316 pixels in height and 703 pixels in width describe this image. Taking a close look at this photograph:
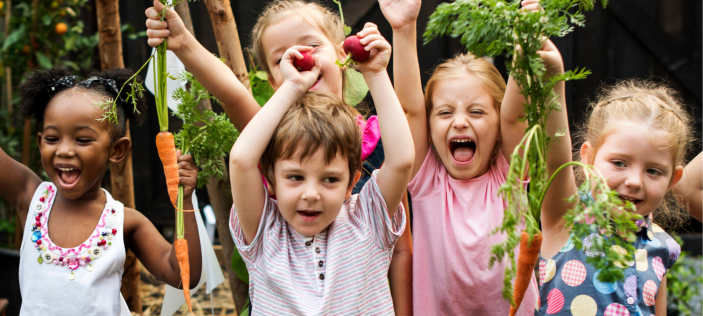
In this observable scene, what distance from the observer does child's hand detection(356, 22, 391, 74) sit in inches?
58.3

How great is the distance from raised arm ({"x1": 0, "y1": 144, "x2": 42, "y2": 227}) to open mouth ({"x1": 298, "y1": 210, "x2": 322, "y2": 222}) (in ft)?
3.48

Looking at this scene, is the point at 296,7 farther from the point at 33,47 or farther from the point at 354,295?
the point at 33,47

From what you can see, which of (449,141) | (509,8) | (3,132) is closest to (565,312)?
(449,141)

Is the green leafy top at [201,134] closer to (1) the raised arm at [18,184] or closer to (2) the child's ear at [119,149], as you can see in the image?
(2) the child's ear at [119,149]

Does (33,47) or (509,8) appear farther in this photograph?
(33,47)

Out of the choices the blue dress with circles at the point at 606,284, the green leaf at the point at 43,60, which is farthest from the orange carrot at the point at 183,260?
the green leaf at the point at 43,60

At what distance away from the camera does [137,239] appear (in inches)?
72.7

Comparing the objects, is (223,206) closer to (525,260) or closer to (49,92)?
(49,92)

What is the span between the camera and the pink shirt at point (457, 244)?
170 centimetres

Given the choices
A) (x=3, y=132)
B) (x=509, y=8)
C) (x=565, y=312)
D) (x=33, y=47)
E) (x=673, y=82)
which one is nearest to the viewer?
(x=509, y=8)

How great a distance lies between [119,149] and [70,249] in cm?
38

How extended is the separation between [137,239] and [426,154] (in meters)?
1.10

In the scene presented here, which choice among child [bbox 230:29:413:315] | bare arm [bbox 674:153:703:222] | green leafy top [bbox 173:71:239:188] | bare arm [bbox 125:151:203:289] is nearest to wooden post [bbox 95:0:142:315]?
bare arm [bbox 125:151:203:289]

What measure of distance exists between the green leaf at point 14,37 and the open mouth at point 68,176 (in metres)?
2.24
